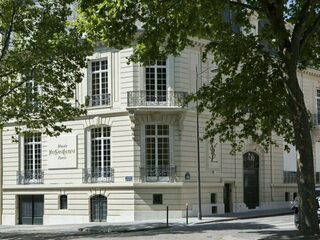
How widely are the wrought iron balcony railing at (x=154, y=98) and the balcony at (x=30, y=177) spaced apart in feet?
26.3

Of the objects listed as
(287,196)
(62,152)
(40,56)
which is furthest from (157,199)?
(287,196)

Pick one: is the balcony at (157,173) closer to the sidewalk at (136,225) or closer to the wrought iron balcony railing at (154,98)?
the sidewalk at (136,225)

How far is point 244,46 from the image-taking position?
19.6 meters

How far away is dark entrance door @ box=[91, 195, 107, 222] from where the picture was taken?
34.8m

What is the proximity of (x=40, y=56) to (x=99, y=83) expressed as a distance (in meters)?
10.1

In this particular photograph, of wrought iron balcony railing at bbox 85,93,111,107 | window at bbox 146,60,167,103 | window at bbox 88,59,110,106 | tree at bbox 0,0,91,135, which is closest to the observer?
tree at bbox 0,0,91,135

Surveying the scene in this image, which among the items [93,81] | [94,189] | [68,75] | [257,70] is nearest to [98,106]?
[93,81]

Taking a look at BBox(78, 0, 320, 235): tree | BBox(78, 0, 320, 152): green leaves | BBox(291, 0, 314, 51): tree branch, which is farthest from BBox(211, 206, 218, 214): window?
BBox(291, 0, 314, 51): tree branch

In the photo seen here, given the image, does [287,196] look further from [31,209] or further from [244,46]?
[244,46]

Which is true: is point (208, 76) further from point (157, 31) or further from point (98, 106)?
point (157, 31)

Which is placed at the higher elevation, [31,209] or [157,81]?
[157,81]

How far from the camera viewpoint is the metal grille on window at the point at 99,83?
116ft

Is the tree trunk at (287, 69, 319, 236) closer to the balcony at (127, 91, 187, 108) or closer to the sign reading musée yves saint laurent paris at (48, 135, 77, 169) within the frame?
the balcony at (127, 91, 187, 108)

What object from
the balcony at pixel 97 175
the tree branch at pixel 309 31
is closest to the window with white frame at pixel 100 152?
the balcony at pixel 97 175
